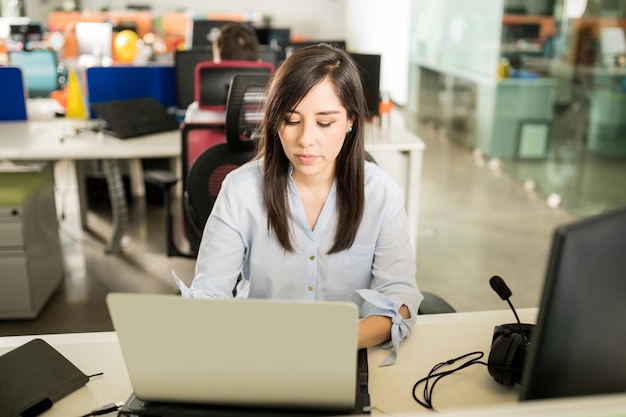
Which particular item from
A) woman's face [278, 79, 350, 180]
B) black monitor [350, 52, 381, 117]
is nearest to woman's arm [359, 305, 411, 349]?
woman's face [278, 79, 350, 180]

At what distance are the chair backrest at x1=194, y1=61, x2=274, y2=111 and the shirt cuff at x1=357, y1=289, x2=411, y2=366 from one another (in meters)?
1.88

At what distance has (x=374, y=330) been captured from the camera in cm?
123

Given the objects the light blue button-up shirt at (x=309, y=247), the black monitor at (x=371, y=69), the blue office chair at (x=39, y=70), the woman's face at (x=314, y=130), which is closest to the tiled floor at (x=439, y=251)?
the blue office chair at (x=39, y=70)

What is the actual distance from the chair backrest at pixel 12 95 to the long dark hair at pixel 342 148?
96.8 inches

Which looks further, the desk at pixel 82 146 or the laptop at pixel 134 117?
the laptop at pixel 134 117

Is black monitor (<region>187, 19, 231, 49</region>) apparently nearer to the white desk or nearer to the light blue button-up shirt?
the white desk

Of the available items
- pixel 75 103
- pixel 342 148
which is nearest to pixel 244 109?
pixel 342 148

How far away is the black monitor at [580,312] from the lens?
0.68 meters

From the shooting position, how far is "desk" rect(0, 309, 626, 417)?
1.09m

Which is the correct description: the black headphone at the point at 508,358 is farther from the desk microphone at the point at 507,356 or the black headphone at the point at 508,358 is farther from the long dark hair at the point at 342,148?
the long dark hair at the point at 342,148

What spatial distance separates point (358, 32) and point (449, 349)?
9684mm

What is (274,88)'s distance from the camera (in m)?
1.35

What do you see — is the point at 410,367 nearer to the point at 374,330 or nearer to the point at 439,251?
the point at 374,330

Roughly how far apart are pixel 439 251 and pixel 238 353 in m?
2.97
